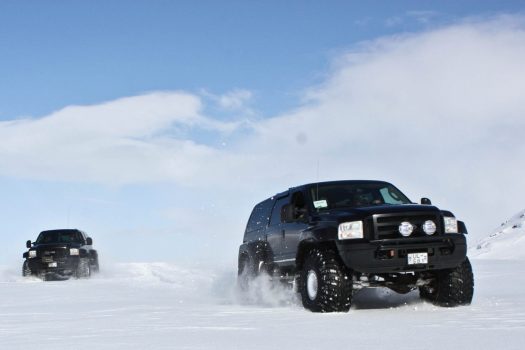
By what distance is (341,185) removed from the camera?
33.9 feet

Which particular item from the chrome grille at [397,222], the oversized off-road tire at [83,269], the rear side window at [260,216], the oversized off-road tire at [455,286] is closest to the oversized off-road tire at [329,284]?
the chrome grille at [397,222]

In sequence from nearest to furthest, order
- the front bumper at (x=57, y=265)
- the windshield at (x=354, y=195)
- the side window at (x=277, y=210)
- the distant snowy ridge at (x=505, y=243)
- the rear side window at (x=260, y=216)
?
the windshield at (x=354, y=195) < the side window at (x=277, y=210) < the rear side window at (x=260, y=216) < the front bumper at (x=57, y=265) < the distant snowy ridge at (x=505, y=243)

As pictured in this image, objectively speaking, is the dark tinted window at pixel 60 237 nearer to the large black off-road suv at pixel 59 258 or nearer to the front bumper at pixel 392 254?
the large black off-road suv at pixel 59 258

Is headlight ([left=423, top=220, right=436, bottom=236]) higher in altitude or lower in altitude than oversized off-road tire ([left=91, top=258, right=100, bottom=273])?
lower

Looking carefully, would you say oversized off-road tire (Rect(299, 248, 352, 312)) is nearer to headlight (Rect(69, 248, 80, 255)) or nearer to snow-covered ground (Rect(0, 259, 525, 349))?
snow-covered ground (Rect(0, 259, 525, 349))

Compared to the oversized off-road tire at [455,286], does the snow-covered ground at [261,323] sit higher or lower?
lower

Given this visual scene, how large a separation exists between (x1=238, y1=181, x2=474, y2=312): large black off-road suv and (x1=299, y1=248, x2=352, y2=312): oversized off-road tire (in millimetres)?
12

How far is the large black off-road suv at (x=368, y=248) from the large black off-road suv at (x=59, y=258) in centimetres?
1450

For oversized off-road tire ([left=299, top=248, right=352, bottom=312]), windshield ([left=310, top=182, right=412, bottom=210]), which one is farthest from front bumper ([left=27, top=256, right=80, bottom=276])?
oversized off-road tire ([left=299, top=248, right=352, bottom=312])

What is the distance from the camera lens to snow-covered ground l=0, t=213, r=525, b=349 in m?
6.17

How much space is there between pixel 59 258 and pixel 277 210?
14023 millimetres

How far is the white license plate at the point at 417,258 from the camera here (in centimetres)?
859


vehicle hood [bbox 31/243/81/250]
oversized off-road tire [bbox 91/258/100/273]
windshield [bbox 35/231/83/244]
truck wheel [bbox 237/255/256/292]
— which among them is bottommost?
truck wheel [bbox 237/255/256/292]

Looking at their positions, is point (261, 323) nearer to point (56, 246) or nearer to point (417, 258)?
point (417, 258)
